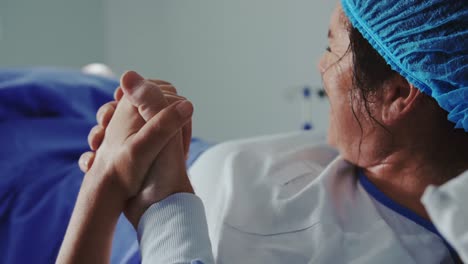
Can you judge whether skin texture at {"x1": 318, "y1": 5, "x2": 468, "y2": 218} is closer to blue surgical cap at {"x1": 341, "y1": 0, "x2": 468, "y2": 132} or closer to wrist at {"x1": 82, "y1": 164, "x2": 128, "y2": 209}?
blue surgical cap at {"x1": 341, "y1": 0, "x2": 468, "y2": 132}

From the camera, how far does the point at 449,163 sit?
802mm

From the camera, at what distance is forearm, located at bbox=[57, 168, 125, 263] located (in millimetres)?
679

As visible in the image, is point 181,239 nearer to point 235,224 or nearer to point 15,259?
point 235,224

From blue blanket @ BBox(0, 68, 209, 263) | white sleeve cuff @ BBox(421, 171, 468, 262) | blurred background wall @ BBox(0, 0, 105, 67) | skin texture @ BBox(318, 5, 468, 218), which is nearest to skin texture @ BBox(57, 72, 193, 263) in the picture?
blue blanket @ BBox(0, 68, 209, 263)

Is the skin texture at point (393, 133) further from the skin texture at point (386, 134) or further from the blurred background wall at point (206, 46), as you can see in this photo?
the blurred background wall at point (206, 46)

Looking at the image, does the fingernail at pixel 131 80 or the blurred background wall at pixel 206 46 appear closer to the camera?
the fingernail at pixel 131 80

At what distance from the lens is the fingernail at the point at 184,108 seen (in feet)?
2.33

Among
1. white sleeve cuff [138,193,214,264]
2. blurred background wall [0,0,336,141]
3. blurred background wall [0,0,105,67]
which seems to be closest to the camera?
white sleeve cuff [138,193,214,264]

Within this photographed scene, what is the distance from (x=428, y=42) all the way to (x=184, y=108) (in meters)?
0.35

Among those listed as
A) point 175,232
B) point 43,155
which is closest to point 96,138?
point 175,232

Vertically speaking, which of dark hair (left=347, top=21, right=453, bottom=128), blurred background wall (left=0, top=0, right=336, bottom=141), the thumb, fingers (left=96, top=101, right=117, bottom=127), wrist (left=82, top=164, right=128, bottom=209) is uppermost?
dark hair (left=347, top=21, right=453, bottom=128)

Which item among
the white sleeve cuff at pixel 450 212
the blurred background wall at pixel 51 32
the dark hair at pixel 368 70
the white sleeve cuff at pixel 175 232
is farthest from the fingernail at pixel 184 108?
the blurred background wall at pixel 51 32

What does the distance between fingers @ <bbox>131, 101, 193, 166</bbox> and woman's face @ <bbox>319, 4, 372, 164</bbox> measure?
29 centimetres

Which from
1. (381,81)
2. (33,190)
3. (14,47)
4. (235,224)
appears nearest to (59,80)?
(33,190)
